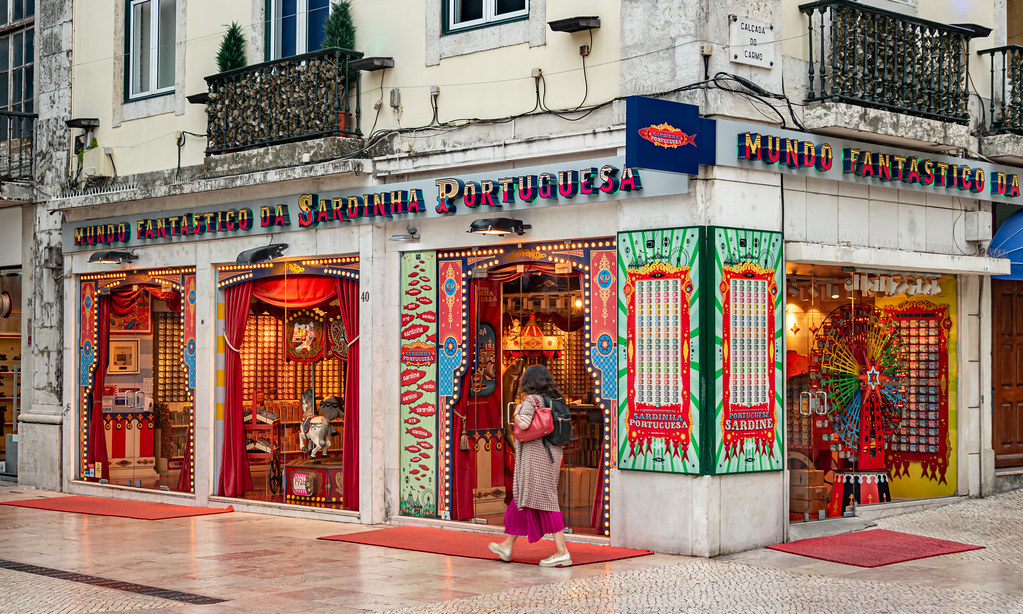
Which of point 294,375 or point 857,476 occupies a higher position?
point 294,375

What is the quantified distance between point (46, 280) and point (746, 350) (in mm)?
10663

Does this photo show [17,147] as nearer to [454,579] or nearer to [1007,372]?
[454,579]

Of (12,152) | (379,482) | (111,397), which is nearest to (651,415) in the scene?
(379,482)

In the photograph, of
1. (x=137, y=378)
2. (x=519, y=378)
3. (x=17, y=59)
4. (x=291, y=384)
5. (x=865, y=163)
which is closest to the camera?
(x=865, y=163)

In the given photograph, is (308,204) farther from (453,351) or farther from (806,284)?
(806,284)

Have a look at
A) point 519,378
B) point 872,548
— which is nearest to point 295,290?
point 519,378

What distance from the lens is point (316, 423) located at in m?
14.9

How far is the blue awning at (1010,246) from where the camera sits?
46.4ft

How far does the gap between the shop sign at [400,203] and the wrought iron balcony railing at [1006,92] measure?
4731 millimetres

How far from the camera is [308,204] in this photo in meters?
14.4

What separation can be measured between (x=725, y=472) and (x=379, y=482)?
409 centimetres

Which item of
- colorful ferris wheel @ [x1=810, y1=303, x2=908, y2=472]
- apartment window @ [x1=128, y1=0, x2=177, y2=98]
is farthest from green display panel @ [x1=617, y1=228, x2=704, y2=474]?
apartment window @ [x1=128, y1=0, x2=177, y2=98]

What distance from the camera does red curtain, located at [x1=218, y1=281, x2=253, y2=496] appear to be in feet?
50.6

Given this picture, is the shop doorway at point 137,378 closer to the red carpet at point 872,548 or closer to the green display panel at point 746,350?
the green display panel at point 746,350
